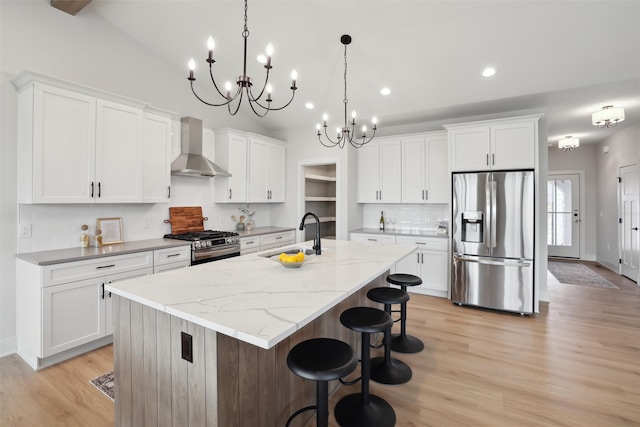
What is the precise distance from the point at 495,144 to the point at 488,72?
937 millimetres

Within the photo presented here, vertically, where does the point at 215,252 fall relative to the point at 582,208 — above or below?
below

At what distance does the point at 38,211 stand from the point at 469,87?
4924 millimetres

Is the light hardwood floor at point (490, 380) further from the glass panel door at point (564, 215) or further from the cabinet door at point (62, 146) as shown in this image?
the glass panel door at point (564, 215)

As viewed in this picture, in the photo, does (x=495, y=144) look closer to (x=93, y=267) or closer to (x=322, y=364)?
(x=322, y=364)

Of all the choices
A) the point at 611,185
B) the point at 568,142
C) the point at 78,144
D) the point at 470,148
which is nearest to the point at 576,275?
the point at 611,185

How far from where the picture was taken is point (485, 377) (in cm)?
244

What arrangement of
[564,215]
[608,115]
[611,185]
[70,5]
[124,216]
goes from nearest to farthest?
[70,5] → [124,216] → [608,115] → [611,185] → [564,215]

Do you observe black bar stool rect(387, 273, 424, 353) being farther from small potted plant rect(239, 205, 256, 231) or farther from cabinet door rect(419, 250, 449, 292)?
small potted plant rect(239, 205, 256, 231)

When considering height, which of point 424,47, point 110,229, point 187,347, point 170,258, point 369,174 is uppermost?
point 424,47

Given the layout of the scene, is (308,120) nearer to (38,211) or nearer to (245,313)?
(38,211)

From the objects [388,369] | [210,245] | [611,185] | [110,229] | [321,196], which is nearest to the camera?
[388,369]

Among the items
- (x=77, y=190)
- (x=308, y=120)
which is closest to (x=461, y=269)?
(x=308, y=120)

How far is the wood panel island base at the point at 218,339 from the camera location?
1304 mm

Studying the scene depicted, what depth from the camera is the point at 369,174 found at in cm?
522
